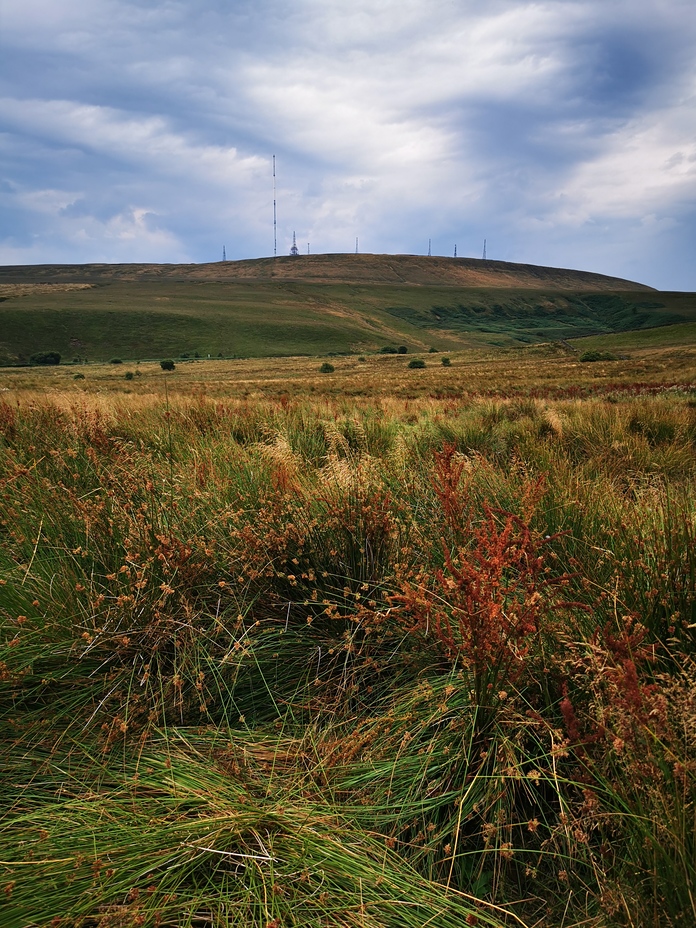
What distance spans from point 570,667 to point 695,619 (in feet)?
1.88

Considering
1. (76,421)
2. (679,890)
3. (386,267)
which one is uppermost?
(386,267)

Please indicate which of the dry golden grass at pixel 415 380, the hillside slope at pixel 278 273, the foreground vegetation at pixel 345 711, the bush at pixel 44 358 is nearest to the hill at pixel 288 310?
the hillside slope at pixel 278 273

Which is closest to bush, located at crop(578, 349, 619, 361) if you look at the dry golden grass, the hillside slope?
the dry golden grass

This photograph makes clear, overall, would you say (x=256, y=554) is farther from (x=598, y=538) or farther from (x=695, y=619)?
(x=695, y=619)

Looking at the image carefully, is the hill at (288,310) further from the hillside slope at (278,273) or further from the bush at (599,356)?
the bush at (599,356)

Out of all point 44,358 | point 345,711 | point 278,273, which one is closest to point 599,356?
point 345,711

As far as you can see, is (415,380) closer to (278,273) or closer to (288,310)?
(288,310)

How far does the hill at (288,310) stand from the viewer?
9412 centimetres

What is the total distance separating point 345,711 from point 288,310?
128344mm

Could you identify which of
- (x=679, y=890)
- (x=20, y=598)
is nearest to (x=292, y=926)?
(x=679, y=890)

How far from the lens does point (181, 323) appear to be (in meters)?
103

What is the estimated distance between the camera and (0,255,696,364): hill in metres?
94.1

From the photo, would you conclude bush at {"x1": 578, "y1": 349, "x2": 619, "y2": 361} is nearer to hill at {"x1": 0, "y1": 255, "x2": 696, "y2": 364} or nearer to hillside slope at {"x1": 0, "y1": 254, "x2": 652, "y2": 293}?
hill at {"x1": 0, "y1": 255, "x2": 696, "y2": 364}

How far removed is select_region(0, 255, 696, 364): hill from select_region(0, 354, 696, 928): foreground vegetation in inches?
3494
